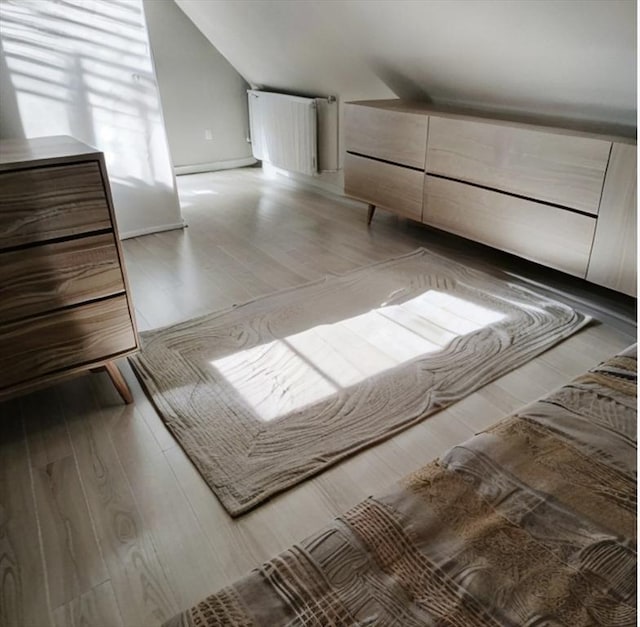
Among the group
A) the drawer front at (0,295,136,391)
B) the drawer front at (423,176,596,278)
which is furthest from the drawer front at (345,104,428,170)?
the drawer front at (0,295,136,391)

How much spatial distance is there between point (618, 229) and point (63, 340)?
2297 mm

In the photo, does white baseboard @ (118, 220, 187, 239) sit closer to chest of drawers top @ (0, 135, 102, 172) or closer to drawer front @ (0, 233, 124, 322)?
chest of drawers top @ (0, 135, 102, 172)

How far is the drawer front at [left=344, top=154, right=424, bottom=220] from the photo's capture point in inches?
130

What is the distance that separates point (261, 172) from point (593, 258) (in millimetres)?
3617

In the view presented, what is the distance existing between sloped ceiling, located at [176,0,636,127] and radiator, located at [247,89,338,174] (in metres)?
0.19

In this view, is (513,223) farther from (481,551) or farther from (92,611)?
(92,611)

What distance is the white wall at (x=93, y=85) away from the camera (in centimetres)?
292

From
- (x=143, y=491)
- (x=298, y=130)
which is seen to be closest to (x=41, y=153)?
(x=143, y=491)

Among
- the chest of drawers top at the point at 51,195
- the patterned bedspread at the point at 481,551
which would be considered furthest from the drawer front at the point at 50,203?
the patterned bedspread at the point at 481,551

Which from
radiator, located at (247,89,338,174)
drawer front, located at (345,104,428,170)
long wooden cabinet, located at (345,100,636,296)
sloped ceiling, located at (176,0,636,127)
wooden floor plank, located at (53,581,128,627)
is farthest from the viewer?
radiator, located at (247,89,338,174)

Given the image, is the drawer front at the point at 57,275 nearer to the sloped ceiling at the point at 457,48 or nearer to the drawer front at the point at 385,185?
the sloped ceiling at the point at 457,48

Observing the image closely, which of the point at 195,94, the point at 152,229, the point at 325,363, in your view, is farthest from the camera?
the point at 195,94

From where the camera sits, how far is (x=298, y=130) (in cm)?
436

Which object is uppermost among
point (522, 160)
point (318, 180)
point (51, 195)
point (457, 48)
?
point (457, 48)
